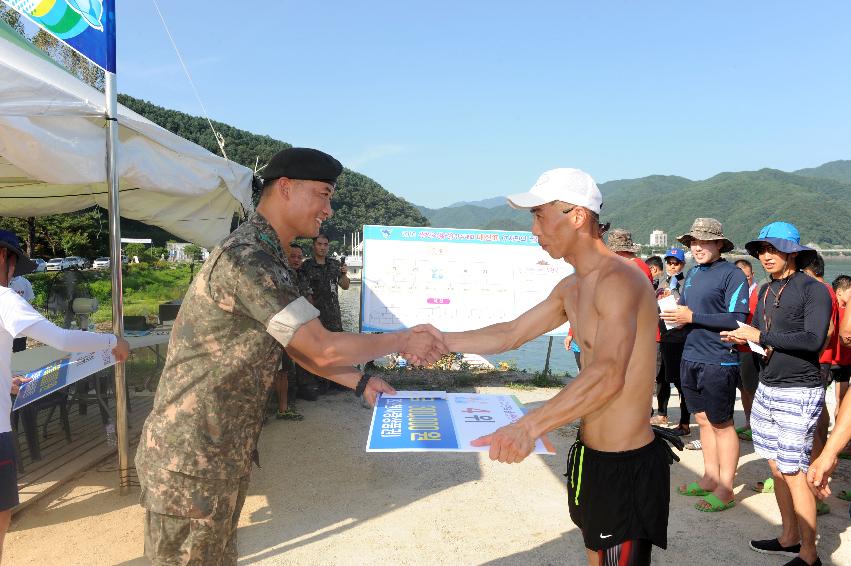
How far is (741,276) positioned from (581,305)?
273 centimetres

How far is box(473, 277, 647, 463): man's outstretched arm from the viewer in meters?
1.87

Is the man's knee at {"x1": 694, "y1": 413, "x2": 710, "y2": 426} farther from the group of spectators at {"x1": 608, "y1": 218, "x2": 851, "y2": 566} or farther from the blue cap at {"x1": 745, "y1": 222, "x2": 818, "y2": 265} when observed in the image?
the blue cap at {"x1": 745, "y1": 222, "x2": 818, "y2": 265}

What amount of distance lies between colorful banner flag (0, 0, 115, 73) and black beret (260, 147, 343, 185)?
2.62 metres

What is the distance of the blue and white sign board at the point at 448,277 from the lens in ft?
27.4

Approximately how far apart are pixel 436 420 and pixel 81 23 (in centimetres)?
383

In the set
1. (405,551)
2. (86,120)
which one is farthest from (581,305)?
(86,120)

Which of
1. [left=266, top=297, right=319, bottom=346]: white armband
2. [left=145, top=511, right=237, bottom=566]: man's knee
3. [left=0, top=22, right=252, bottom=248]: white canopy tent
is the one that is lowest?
[left=145, top=511, right=237, bottom=566]: man's knee

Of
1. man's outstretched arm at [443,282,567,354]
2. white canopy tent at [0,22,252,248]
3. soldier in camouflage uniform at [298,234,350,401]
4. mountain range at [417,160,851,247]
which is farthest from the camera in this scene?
mountain range at [417,160,851,247]

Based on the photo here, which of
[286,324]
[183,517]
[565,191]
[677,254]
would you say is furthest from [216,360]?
[677,254]

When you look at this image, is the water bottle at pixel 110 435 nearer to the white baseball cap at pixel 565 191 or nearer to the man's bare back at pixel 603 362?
the man's bare back at pixel 603 362

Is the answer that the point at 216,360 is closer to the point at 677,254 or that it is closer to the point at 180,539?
the point at 180,539

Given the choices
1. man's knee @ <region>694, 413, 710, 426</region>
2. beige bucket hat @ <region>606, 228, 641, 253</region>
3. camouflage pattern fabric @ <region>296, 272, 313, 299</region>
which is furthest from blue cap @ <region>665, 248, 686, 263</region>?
camouflage pattern fabric @ <region>296, 272, 313, 299</region>

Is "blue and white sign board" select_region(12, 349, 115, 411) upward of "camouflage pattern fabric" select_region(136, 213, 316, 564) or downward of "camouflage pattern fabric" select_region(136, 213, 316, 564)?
downward

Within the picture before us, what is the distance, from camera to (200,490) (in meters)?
1.98
